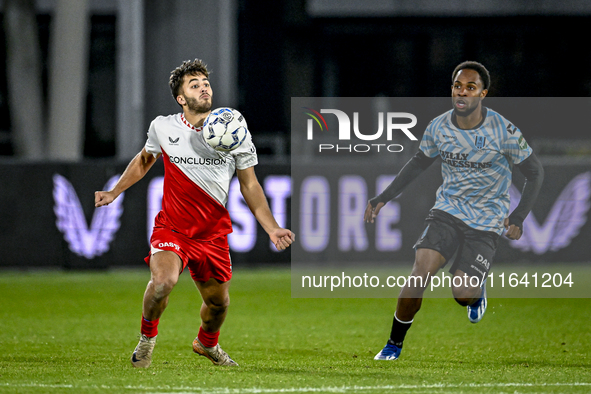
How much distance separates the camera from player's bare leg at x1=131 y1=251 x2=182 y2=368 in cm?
587

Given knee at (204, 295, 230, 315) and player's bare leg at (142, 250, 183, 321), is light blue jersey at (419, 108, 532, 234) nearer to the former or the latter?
knee at (204, 295, 230, 315)

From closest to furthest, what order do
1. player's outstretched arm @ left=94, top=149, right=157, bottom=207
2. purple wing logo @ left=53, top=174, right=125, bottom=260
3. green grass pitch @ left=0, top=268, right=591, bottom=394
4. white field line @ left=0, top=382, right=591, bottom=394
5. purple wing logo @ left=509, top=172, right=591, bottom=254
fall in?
white field line @ left=0, top=382, right=591, bottom=394 → green grass pitch @ left=0, top=268, right=591, bottom=394 → player's outstretched arm @ left=94, top=149, right=157, bottom=207 → purple wing logo @ left=53, top=174, right=125, bottom=260 → purple wing logo @ left=509, top=172, right=591, bottom=254

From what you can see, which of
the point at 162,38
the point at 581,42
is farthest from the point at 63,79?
the point at 581,42

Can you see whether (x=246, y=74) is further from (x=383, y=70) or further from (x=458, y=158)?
(x=458, y=158)

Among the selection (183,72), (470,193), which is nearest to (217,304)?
(183,72)

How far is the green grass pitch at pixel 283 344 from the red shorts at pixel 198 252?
2.24 feet

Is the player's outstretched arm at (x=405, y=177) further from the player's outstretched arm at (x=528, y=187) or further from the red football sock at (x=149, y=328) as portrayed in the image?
the red football sock at (x=149, y=328)

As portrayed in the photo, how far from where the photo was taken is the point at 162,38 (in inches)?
667

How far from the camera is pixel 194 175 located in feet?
20.2

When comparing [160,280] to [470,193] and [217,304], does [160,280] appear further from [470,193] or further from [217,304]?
[470,193]

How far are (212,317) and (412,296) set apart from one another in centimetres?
150

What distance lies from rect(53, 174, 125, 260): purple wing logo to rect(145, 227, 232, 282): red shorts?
6.45 meters

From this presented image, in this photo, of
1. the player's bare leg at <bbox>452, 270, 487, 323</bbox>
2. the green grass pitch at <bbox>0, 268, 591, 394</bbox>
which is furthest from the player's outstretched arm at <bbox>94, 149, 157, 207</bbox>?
the player's bare leg at <bbox>452, 270, 487, 323</bbox>

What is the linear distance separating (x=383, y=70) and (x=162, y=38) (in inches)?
344
